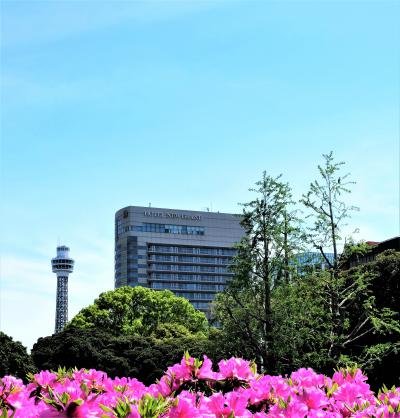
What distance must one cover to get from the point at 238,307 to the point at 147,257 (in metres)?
87.4

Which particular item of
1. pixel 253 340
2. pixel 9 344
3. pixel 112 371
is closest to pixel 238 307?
pixel 253 340

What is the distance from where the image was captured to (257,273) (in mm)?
22719

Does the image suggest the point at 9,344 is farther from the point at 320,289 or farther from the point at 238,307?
the point at 320,289

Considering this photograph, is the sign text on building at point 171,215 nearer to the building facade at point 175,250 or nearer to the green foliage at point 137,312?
the building facade at point 175,250

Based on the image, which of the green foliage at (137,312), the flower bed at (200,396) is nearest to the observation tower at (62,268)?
the green foliage at (137,312)

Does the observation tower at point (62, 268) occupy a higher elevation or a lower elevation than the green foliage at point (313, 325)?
higher

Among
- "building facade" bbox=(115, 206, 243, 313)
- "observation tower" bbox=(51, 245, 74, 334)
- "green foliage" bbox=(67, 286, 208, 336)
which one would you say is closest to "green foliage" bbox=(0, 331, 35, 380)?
"green foliage" bbox=(67, 286, 208, 336)

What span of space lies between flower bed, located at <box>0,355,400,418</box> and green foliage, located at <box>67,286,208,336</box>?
47.7 meters

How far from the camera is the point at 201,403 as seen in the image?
4.49 metres

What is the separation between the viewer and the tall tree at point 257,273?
72.8 feet

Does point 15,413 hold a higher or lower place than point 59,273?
lower

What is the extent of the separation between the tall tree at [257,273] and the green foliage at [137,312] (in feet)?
102

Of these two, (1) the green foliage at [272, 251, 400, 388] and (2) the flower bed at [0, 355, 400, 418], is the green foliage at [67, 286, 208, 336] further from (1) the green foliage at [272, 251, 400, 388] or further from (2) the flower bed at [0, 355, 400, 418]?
(2) the flower bed at [0, 355, 400, 418]

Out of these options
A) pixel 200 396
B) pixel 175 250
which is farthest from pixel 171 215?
pixel 200 396
